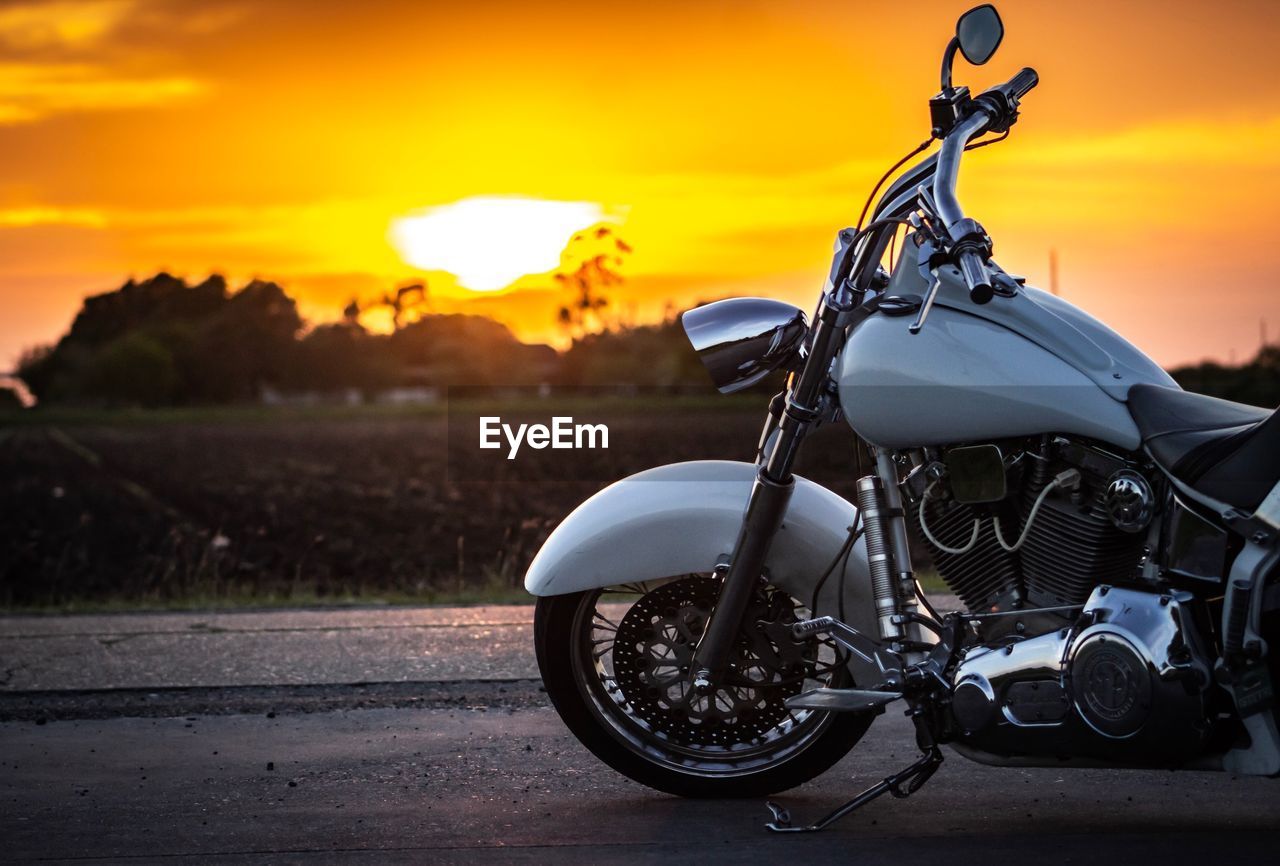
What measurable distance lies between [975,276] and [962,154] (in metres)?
0.37

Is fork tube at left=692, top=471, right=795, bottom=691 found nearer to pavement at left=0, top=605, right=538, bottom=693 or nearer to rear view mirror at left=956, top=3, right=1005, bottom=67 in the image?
rear view mirror at left=956, top=3, right=1005, bottom=67

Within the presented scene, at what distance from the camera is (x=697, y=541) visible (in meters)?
4.40

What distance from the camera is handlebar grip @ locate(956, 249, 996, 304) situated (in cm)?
352

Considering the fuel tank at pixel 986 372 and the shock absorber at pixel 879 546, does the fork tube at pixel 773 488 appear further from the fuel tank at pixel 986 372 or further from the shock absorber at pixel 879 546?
the shock absorber at pixel 879 546

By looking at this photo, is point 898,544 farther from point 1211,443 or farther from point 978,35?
point 978,35

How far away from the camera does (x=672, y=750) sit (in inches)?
178

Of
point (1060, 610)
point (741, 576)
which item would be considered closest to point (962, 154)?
point (1060, 610)

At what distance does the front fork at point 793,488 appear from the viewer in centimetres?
406

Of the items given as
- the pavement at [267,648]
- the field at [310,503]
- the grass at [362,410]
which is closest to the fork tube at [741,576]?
the pavement at [267,648]

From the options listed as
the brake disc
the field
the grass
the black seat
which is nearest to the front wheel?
the brake disc

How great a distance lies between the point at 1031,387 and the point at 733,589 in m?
0.97

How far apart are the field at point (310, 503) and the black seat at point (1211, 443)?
554cm

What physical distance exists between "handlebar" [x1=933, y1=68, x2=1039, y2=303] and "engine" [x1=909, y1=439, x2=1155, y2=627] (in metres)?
0.43

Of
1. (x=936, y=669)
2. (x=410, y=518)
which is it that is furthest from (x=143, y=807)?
(x=410, y=518)
